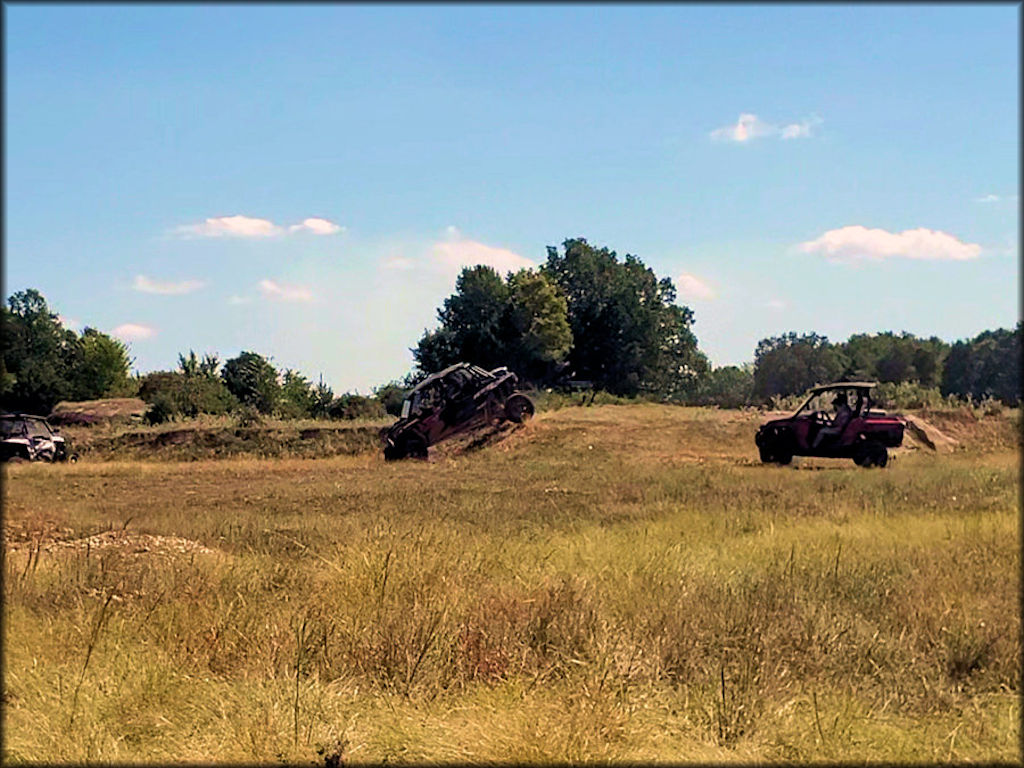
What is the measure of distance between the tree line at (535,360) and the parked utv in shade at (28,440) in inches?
19.0

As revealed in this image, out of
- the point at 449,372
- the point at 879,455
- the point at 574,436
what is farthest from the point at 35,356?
the point at 879,455

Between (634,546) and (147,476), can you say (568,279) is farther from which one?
(634,546)

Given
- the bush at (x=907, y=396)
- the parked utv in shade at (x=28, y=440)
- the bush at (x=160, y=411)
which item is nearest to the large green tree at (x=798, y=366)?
the bush at (x=907, y=396)

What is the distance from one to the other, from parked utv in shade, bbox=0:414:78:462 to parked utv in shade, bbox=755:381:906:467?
61.2ft

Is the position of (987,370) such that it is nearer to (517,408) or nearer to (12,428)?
(517,408)

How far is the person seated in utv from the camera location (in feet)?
69.5

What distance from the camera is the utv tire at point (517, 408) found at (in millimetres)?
27172

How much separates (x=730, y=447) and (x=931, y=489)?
12.3m

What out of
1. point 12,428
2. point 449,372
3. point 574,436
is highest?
point 449,372

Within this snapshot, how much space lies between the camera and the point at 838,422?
21.3m

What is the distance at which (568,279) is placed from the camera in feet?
87.2

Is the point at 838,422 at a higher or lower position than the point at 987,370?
lower

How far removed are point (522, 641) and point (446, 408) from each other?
20.2 m

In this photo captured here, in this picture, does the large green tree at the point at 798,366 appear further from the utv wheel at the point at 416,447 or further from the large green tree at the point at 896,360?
the utv wheel at the point at 416,447
